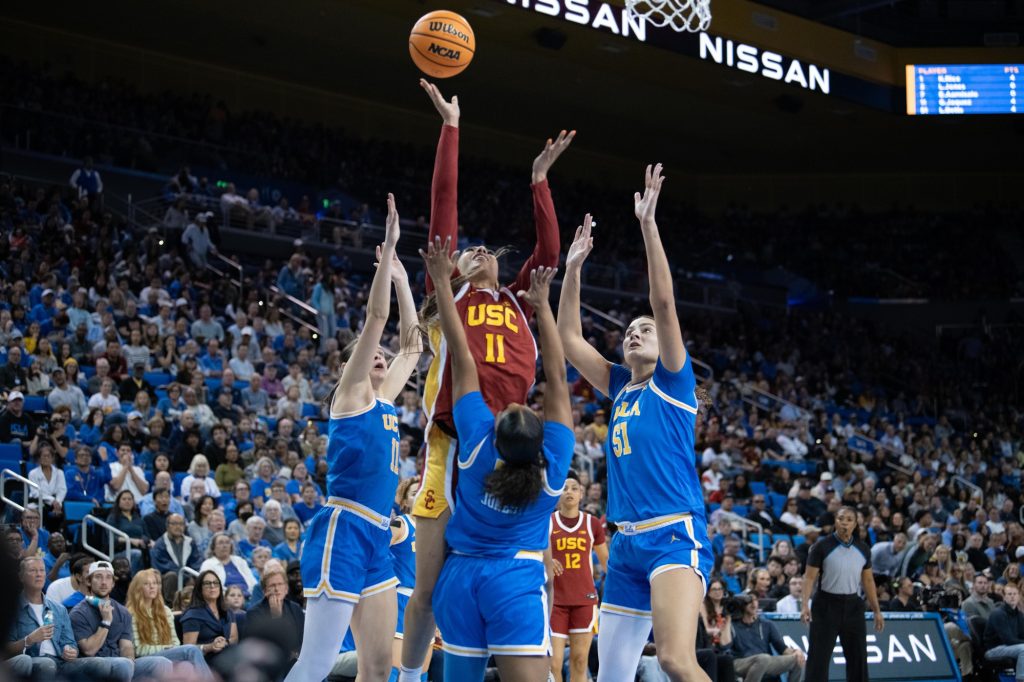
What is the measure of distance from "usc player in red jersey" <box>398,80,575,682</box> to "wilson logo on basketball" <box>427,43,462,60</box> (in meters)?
1.97

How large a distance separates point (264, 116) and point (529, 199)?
684cm

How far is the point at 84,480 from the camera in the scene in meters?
12.5

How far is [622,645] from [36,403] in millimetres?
9652

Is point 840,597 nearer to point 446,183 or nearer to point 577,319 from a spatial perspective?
point 577,319

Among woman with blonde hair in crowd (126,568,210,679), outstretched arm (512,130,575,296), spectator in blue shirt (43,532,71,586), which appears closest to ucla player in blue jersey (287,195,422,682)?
outstretched arm (512,130,575,296)

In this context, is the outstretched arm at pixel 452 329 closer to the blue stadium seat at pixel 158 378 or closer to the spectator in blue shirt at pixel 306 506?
the spectator in blue shirt at pixel 306 506

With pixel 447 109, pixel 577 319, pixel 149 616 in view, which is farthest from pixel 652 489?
pixel 149 616

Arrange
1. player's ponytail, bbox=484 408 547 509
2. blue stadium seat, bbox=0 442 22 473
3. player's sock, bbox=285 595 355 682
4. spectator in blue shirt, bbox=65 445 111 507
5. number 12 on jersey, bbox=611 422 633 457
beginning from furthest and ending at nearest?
1. blue stadium seat, bbox=0 442 22 473
2. spectator in blue shirt, bbox=65 445 111 507
3. number 12 on jersey, bbox=611 422 633 457
4. player's sock, bbox=285 595 355 682
5. player's ponytail, bbox=484 408 547 509

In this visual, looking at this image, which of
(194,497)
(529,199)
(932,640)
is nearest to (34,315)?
(194,497)

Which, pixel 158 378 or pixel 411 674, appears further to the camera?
pixel 158 378

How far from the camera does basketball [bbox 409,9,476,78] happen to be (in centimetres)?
812

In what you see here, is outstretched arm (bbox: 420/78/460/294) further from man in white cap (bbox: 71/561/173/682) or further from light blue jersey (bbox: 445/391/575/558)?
man in white cap (bbox: 71/561/173/682)

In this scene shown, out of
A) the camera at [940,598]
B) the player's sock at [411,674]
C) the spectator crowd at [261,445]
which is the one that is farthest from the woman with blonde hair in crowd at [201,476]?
the camera at [940,598]

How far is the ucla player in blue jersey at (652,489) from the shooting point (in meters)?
6.22
